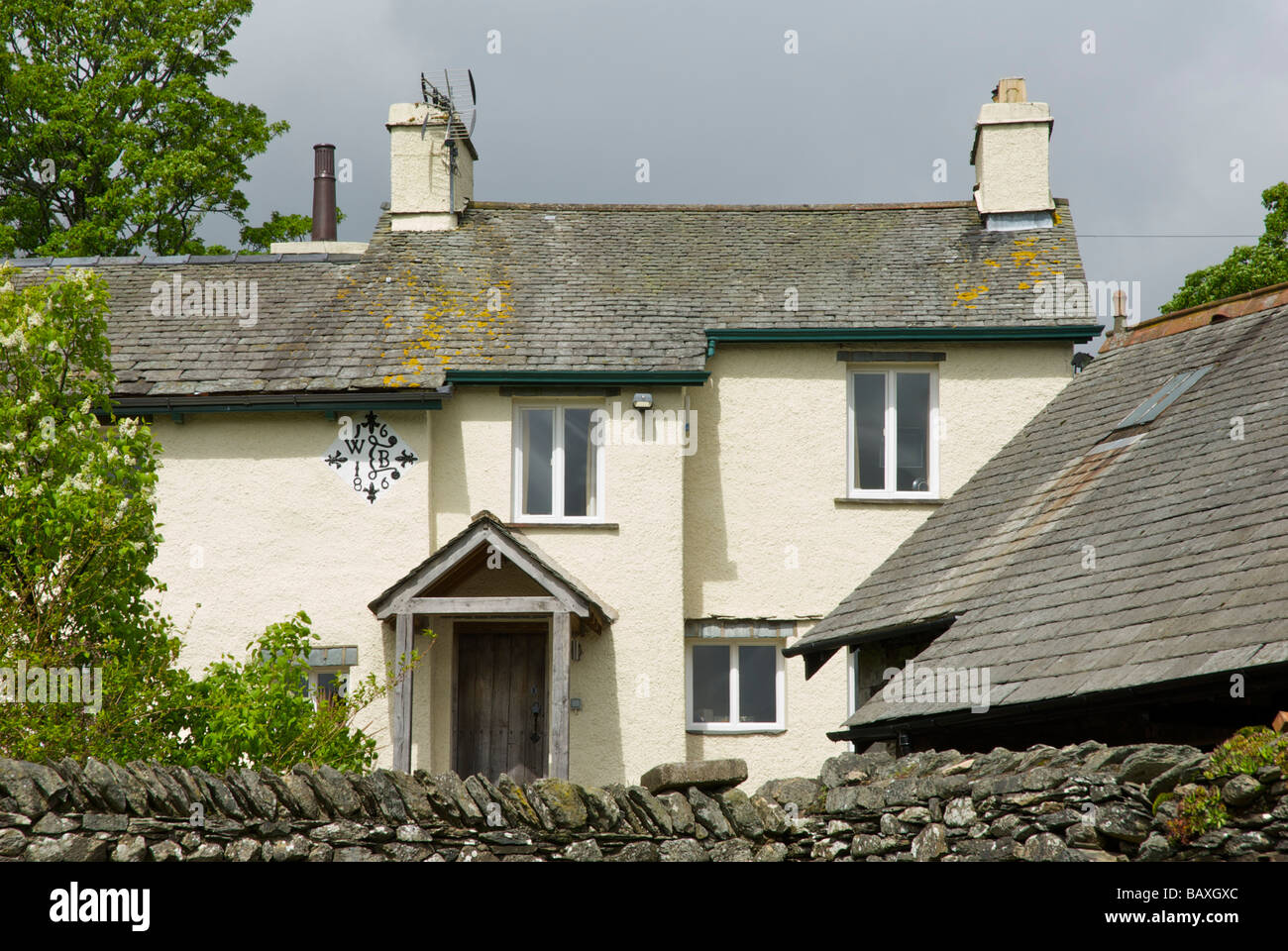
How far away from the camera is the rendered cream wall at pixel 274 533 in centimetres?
1566

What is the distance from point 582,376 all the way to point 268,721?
6387 mm

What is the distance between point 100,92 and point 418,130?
365 inches

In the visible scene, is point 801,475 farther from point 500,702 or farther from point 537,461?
point 500,702

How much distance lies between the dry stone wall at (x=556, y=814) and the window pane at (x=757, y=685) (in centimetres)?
811

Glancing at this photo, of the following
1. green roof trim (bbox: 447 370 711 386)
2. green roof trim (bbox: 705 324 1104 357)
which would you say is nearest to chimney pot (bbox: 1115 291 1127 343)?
green roof trim (bbox: 705 324 1104 357)

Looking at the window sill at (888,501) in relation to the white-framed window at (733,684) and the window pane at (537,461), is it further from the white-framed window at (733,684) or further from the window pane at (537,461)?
the window pane at (537,461)

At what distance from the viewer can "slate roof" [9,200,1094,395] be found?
1656 centimetres

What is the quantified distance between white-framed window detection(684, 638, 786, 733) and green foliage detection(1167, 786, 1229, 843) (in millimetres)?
9471

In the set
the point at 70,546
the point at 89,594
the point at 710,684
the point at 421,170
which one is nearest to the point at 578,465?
the point at 710,684

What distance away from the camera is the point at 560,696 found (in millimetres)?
14766

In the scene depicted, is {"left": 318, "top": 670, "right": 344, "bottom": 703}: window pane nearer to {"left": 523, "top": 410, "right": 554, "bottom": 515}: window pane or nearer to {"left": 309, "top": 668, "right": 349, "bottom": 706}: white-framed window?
{"left": 309, "top": 668, "right": 349, "bottom": 706}: white-framed window

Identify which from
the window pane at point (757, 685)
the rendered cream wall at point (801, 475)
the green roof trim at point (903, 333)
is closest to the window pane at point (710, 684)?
the window pane at point (757, 685)
